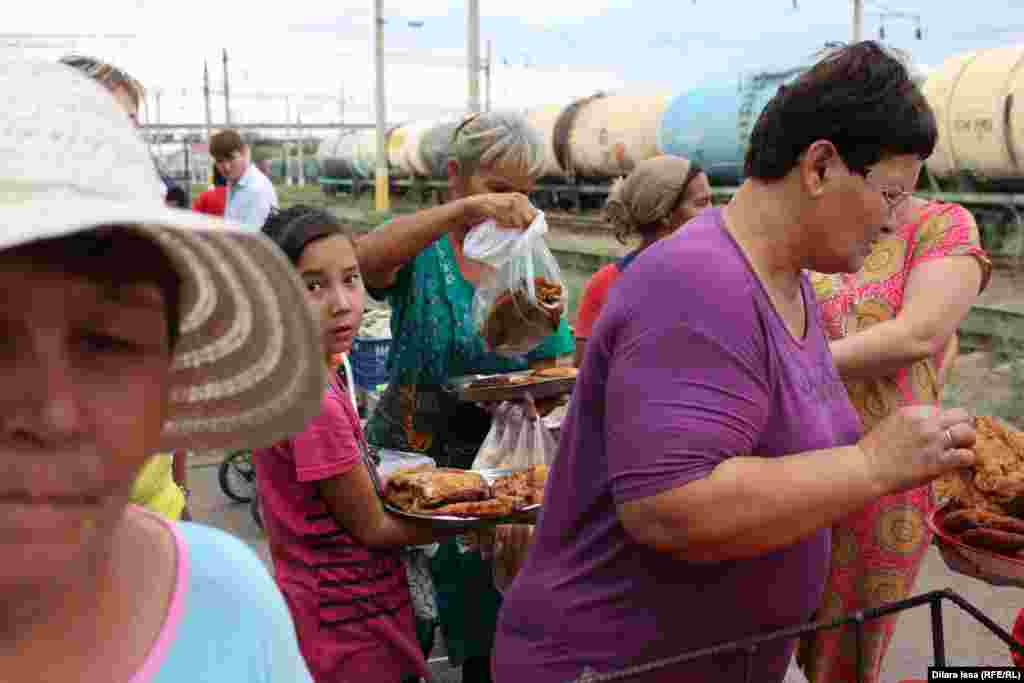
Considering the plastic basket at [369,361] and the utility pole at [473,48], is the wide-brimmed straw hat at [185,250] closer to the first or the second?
the plastic basket at [369,361]

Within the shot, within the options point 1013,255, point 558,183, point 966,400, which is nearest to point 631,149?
point 558,183

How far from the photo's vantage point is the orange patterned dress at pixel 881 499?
2.88 meters

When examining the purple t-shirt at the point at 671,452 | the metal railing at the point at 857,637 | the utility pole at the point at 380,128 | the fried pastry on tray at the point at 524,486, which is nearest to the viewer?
the metal railing at the point at 857,637

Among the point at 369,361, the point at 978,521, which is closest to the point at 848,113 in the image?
the point at 978,521

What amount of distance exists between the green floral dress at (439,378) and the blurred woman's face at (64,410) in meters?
2.41

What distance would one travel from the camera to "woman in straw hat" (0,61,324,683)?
2.59 ft

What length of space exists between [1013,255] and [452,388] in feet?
47.8

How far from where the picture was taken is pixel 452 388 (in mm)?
3203

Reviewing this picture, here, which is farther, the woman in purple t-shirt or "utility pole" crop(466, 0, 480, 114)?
"utility pole" crop(466, 0, 480, 114)

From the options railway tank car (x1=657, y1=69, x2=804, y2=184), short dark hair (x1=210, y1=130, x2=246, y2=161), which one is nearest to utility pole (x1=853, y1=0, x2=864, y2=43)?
railway tank car (x1=657, y1=69, x2=804, y2=184)

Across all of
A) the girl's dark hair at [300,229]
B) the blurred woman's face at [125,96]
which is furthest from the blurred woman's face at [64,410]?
the blurred woman's face at [125,96]

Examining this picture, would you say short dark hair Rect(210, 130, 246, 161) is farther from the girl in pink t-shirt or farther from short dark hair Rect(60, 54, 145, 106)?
the girl in pink t-shirt

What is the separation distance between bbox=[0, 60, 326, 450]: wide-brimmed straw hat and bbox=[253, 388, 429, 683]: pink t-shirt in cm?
148

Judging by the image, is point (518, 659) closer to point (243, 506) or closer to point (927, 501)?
point (927, 501)
